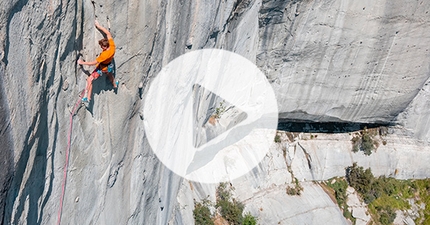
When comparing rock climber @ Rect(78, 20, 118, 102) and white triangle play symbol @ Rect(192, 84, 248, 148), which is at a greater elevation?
rock climber @ Rect(78, 20, 118, 102)

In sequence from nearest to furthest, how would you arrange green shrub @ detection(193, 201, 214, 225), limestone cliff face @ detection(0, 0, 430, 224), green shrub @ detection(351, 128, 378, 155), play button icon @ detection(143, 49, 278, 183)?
limestone cliff face @ detection(0, 0, 430, 224) < play button icon @ detection(143, 49, 278, 183) < green shrub @ detection(193, 201, 214, 225) < green shrub @ detection(351, 128, 378, 155)

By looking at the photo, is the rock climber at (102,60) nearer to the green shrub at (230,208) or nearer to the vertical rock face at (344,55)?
the vertical rock face at (344,55)

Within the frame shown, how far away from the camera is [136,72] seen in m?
4.21

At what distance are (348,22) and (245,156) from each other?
377 cm

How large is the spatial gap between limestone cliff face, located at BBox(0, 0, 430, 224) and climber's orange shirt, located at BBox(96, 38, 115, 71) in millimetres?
135

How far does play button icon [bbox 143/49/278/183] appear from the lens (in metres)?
5.07

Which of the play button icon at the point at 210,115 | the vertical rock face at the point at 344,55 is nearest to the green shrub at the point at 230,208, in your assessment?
the play button icon at the point at 210,115

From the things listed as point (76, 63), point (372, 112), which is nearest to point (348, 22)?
point (372, 112)

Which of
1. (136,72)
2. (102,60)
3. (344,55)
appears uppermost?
(102,60)

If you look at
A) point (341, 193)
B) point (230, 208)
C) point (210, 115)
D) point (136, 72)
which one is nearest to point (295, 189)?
point (341, 193)

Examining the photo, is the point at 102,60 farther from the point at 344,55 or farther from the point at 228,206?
the point at 344,55

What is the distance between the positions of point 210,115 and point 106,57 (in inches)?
180

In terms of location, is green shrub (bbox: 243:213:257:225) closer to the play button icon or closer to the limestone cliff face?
the play button icon

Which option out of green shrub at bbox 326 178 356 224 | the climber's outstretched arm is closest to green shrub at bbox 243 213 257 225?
green shrub at bbox 326 178 356 224
